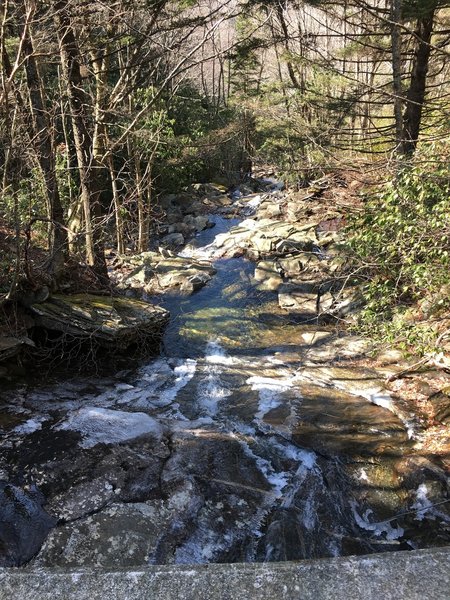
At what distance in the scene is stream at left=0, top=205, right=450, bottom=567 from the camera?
3.72 m

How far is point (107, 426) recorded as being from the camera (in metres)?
4.98

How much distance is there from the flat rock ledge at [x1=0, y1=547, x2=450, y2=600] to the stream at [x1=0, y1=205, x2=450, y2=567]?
67.9 inches

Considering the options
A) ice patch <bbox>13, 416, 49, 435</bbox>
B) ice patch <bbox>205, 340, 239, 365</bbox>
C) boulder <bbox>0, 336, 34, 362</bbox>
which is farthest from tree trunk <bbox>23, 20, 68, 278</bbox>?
ice patch <bbox>205, 340, 239, 365</bbox>

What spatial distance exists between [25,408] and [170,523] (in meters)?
2.69

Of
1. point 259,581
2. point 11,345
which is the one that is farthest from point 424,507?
point 11,345

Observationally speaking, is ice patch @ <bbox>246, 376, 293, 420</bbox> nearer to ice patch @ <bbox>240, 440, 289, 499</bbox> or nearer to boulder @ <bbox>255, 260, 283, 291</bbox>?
ice patch @ <bbox>240, 440, 289, 499</bbox>

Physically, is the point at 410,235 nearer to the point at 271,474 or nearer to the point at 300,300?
the point at 271,474

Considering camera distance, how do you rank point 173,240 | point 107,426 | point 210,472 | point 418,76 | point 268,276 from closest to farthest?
1. point 210,472
2. point 107,426
3. point 418,76
4. point 268,276
5. point 173,240

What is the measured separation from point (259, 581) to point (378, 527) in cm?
296

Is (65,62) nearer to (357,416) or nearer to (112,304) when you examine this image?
(112,304)

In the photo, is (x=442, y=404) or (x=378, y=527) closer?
(x=378, y=527)

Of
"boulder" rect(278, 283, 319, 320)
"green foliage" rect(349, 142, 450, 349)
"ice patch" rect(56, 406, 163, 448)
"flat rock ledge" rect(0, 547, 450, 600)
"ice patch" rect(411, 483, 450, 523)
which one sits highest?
"green foliage" rect(349, 142, 450, 349)

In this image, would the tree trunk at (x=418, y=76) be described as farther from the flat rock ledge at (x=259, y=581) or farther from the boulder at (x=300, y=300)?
the flat rock ledge at (x=259, y=581)

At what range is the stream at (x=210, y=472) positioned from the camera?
3717 millimetres
